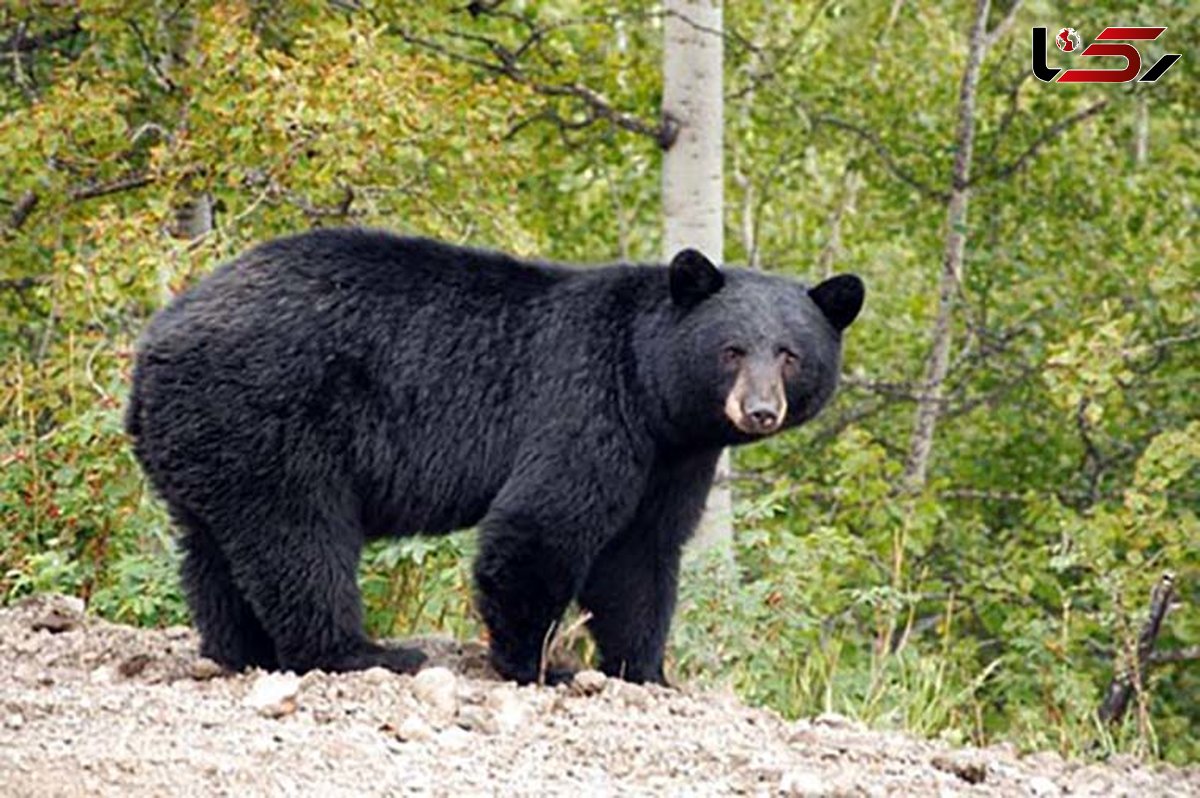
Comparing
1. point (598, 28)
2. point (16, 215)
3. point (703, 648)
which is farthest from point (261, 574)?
point (598, 28)

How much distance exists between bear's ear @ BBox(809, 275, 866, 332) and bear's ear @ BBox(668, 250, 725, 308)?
334 mm

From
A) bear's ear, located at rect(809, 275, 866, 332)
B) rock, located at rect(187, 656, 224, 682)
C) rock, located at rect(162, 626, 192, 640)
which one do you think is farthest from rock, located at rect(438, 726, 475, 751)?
bear's ear, located at rect(809, 275, 866, 332)

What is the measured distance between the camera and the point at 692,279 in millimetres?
7746

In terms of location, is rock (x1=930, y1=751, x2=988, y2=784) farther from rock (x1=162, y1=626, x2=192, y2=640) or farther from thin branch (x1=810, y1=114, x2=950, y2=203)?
thin branch (x1=810, y1=114, x2=950, y2=203)

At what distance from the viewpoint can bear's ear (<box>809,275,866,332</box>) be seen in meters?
7.81

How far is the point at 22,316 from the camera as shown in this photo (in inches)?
572

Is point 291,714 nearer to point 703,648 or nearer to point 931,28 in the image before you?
point 703,648

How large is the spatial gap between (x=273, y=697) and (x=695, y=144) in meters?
6.05

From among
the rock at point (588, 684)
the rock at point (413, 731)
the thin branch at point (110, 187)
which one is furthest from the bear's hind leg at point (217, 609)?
the thin branch at point (110, 187)

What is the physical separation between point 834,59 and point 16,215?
7052 mm

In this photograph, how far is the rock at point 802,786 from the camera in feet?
18.7

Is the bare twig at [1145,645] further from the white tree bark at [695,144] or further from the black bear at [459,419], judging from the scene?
the black bear at [459,419]

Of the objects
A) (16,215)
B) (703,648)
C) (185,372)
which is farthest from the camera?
(16,215)

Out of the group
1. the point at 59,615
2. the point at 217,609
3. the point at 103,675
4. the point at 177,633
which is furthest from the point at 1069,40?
the point at 103,675
